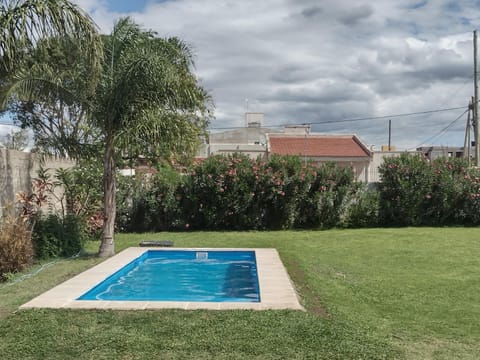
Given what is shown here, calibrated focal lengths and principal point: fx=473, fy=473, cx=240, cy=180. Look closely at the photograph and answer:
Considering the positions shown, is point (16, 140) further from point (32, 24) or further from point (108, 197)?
point (32, 24)

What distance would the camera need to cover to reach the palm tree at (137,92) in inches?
367

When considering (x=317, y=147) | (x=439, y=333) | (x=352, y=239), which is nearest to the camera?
(x=439, y=333)

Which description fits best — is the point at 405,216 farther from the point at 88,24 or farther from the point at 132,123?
the point at 88,24

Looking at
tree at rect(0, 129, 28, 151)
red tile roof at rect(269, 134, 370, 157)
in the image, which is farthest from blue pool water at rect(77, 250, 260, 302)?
red tile roof at rect(269, 134, 370, 157)

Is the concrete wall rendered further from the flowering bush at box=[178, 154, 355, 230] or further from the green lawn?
the flowering bush at box=[178, 154, 355, 230]

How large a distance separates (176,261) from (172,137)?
Result: 297 centimetres

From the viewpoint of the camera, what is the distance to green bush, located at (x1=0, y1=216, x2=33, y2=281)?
823 cm

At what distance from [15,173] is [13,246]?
6.81ft

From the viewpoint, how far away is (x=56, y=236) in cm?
1035

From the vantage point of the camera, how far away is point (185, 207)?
1587 cm

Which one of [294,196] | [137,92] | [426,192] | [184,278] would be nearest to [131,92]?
[137,92]

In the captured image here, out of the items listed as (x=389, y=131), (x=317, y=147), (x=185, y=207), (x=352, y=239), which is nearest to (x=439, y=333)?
(x=352, y=239)

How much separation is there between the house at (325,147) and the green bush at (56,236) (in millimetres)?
24868

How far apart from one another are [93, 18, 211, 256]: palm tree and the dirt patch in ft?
12.6
